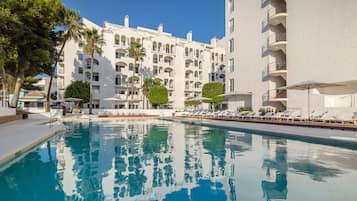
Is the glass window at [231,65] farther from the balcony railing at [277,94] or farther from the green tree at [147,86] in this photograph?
the green tree at [147,86]

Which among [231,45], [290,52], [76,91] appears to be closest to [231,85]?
[231,45]

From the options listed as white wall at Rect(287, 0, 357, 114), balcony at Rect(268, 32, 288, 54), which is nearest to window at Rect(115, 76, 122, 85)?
balcony at Rect(268, 32, 288, 54)

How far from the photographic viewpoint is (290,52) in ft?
65.9

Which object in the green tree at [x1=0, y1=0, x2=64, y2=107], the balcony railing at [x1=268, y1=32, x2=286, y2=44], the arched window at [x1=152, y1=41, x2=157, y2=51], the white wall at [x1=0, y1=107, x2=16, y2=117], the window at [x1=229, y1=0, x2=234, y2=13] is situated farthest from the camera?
the arched window at [x1=152, y1=41, x2=157, y2=51]

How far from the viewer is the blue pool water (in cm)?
461

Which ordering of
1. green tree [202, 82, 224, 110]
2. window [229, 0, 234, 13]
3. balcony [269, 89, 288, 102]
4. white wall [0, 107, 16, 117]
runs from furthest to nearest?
green tree [202, 82, 224, 110], window [229, 0, 234, 13], balcony [269, 89, 288, 102], white wall [0, 107, 16, 117]

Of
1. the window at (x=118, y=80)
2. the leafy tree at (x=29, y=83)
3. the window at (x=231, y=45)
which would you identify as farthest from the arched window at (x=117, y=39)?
the window at (x=231, y=45)

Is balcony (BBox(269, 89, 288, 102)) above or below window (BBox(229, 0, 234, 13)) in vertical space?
below

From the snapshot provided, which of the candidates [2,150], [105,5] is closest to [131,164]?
[2,150]

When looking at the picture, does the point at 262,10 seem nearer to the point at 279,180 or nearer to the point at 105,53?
the point at 279,180

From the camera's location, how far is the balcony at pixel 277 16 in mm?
20722

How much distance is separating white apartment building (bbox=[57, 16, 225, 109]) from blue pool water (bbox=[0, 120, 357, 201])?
97.6 ft

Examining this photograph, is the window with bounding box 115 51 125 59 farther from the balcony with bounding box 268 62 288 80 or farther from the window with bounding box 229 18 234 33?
the balcony with bounding box 268 62 288 80

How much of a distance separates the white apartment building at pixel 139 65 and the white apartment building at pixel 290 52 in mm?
17686
